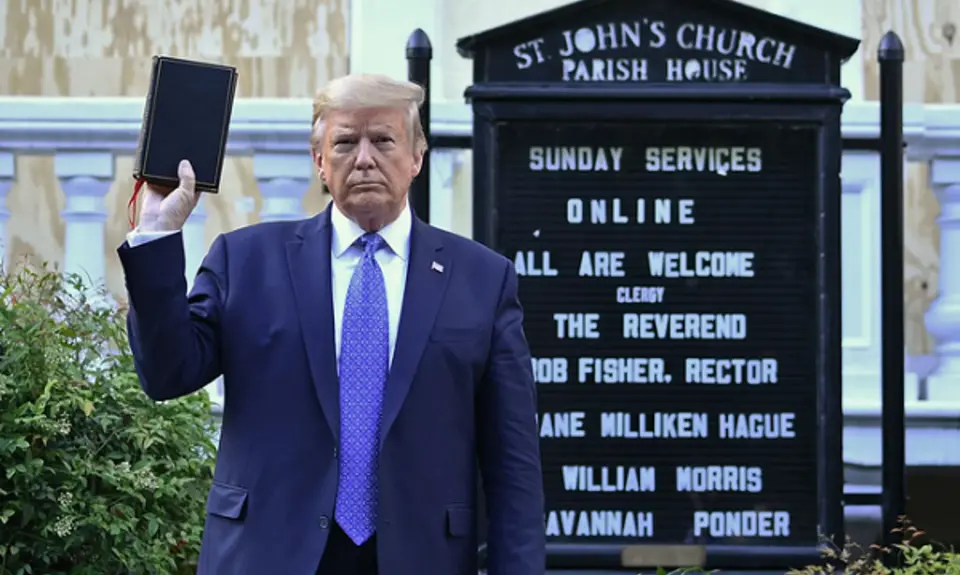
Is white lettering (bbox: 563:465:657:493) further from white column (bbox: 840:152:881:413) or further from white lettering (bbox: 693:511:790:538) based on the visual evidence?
white column (bbox: 840:152:881:413)

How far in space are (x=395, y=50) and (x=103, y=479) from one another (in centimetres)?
224

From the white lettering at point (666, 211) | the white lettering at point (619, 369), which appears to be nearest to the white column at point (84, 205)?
the white lettering at point (619, 369)

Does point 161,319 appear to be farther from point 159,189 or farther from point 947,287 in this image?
point 947,287

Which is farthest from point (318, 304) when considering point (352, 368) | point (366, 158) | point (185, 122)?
point (185, 122)

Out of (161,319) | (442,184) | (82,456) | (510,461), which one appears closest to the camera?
(161,319)

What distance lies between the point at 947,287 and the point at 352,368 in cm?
299

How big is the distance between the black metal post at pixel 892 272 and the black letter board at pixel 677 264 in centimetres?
18

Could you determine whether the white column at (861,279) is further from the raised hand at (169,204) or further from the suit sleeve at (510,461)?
the raised hand at (169,204)

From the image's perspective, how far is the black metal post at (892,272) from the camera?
447 centimetres

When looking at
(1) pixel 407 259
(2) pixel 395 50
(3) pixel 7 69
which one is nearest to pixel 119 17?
(3) pixel 7 69

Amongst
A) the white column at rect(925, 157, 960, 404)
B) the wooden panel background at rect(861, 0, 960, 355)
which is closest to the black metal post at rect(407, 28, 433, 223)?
the white column at rect(925, 157, 960, 404)

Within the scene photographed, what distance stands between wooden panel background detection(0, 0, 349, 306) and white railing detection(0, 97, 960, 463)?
0.45m

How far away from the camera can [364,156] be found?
2766mm

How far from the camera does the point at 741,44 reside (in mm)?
4395
